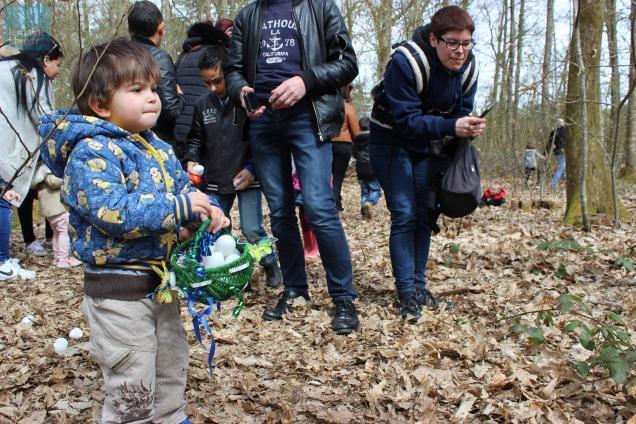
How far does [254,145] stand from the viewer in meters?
3.56

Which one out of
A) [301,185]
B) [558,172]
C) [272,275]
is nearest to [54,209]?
[272,275]

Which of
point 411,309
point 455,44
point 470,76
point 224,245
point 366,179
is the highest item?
point 455,44

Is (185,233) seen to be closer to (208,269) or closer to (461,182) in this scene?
(208,269)

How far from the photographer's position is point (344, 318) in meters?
3.36

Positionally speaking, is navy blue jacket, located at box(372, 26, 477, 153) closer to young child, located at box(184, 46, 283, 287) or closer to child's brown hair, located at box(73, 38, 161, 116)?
young child, located at box(184, 46, 283, 287)

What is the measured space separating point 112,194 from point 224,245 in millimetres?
429

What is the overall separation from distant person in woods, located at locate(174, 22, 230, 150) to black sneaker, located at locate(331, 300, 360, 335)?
6.48ft

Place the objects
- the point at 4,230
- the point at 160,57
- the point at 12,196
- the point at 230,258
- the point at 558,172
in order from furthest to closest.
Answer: the point at 558,172, the point at 4,230, the point at 12,196, the point at 160,57, the point at 230,258

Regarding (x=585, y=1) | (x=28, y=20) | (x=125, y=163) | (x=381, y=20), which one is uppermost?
(x=381, y=20)

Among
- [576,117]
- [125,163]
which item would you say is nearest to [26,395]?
[125,163]

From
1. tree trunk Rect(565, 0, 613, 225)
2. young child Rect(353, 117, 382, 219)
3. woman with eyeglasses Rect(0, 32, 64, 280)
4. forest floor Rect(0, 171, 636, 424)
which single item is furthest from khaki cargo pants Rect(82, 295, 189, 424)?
young child Rect(353, 117, 382, 219)

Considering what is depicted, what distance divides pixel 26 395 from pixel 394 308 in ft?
7.38

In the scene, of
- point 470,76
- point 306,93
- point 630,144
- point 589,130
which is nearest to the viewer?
point 306,93

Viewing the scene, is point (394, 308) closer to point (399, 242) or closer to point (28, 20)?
point (399, 242)
